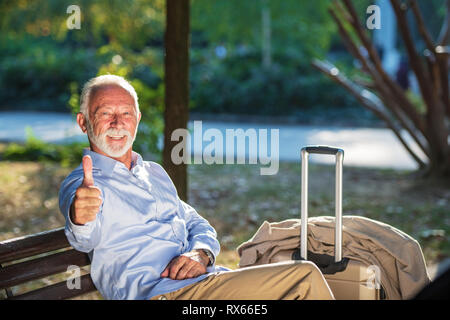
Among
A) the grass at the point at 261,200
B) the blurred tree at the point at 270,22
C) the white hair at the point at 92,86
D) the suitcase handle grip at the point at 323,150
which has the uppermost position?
the blurred tree at the point at 270,22

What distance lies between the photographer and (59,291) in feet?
9.57

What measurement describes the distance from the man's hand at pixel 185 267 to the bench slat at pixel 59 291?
1.60ft

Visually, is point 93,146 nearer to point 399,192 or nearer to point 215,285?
point 215,285

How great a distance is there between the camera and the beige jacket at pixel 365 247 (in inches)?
112

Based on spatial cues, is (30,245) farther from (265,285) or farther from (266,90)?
(266,90)

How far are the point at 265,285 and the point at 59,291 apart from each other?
97 centimetres

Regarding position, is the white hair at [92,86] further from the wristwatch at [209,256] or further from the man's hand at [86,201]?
the wristwatch at [209,256]

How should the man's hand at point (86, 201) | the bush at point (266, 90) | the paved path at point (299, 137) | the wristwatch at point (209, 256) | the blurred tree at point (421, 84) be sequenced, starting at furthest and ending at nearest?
1. the bush at point (266, 90)
2. the paved path at point (299, 137)
3. the blurred tree at point (421, 84)
4. the wristwatch at point (209, 256)
5. the man's hand at point (86, 201)

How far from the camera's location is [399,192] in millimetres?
8188

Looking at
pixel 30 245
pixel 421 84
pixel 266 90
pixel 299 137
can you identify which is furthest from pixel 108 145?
pixel 266 90

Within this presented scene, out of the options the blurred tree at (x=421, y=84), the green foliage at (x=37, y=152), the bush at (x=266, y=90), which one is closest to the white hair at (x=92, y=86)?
the blurred tree at (x=421, y=84)
